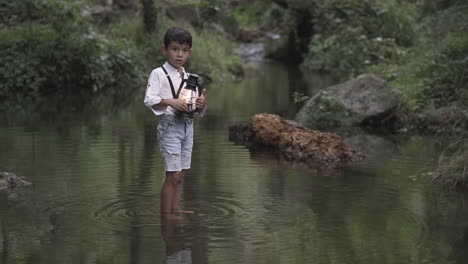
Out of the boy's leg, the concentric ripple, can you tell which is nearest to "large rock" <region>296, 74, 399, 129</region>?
the concentric ripple

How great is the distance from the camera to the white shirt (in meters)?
7.12

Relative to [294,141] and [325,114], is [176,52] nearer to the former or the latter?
[294,141]

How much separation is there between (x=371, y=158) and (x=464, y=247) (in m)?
4.82

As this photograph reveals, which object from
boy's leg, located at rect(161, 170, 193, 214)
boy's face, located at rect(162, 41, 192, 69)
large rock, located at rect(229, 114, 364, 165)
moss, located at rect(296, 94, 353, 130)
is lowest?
boy's leg, located at rect(161, 170, 193, 214)

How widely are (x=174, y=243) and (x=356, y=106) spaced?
357 inches

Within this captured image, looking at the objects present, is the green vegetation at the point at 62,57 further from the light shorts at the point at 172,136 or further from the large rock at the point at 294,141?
the light shorts at the point at 172,136

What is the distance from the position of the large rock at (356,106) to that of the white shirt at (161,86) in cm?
780

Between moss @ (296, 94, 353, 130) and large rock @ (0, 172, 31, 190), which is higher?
moss @ (296, 94, 353, 130)

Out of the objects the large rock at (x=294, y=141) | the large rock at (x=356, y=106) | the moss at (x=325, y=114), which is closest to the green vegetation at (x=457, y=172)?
the large rock at (x=294, y=141)

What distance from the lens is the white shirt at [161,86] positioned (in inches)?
280

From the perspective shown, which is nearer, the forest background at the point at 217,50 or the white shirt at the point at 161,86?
the white shirt at the point at 161,86

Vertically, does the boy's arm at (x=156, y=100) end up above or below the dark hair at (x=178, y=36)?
below

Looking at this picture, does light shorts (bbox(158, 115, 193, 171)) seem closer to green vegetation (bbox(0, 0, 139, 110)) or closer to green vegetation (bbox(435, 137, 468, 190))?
green vegetation (bbox(435, 137, 468, 190))

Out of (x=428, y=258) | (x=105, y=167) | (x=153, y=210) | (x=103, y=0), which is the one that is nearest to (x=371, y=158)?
(x=105, y=167)
